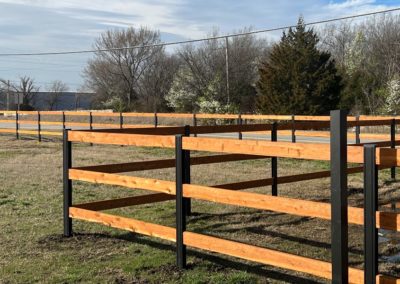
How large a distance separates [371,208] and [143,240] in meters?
3.28

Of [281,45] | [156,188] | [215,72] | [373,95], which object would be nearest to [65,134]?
[156,188]

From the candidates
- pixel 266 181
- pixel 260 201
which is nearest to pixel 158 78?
pixel 266 181

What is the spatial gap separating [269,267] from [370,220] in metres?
1.71

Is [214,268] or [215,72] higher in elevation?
[215,72]

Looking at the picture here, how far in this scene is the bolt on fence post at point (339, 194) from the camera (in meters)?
4.13

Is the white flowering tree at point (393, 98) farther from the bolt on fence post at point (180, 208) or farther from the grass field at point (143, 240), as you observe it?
the bolt on fence post at point (180, 208)

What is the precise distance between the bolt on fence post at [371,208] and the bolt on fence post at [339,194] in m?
0.19

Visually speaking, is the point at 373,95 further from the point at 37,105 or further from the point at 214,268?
the point at 37,105

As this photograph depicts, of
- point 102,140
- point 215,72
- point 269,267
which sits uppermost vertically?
point 215,72

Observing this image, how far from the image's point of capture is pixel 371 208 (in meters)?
3.99

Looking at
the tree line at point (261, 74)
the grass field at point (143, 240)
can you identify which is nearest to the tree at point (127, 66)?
the tree line at point (261, 74)

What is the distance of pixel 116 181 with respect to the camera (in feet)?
20.9

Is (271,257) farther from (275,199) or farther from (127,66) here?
(127,66)

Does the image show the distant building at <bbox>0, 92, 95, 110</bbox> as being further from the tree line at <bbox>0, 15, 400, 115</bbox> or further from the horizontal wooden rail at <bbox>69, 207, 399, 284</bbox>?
the horizontal wooden rail at <bbox>69, 207, 399, 284</bbox>
